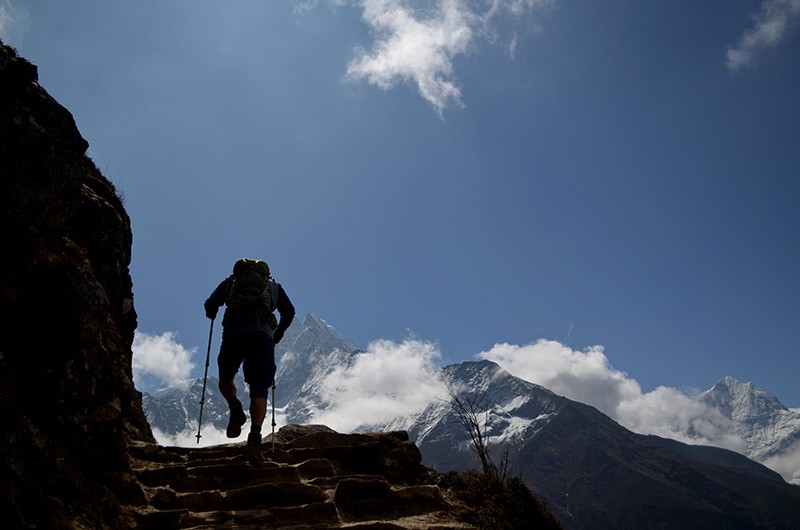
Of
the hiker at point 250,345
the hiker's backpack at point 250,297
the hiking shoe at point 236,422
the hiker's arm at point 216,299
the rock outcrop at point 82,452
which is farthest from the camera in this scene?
the hiker's arm at point 216,299

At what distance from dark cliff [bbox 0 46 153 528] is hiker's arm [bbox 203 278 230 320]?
177cm

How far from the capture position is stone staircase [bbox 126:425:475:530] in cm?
657

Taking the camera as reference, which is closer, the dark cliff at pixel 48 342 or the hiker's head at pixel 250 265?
the dark cliff at pixel 48 342

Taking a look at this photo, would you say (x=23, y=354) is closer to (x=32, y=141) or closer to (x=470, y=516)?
(x=32, y=141)

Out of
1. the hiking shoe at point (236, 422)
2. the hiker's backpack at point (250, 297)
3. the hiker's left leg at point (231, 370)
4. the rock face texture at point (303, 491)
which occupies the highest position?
the hiker's backpack at point (250, 297)

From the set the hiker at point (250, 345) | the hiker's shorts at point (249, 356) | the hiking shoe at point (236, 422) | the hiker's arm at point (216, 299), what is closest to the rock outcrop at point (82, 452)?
the hiking shoe at point (236, 422)

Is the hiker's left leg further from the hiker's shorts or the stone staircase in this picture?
the stone staircase

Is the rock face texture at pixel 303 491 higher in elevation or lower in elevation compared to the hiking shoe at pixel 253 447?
lower

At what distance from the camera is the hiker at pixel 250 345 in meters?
8.47

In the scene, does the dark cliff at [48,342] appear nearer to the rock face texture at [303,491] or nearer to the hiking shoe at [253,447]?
the rock face texture at [303,491]

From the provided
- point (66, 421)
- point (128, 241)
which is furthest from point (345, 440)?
point (128, 241)

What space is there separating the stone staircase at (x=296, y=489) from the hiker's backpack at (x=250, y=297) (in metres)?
2.17

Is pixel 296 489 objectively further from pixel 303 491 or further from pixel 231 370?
pixel 231 370

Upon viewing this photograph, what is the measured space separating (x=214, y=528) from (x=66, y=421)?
2242mm
